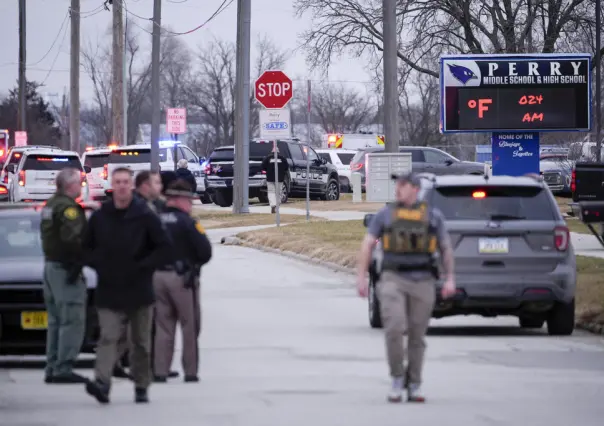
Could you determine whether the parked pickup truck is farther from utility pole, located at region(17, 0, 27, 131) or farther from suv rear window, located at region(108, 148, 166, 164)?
utility pole, located at region(17, 0, 27, 131)

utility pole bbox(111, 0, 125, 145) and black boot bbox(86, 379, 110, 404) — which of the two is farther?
utility pole bbox(111, 0, 125, 145)

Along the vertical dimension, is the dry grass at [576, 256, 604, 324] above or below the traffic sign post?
below

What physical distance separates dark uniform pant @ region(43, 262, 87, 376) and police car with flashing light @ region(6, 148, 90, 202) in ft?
97.5

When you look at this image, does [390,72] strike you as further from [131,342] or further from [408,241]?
[131,342]

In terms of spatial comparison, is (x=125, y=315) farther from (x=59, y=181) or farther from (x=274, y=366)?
(x=274, y=366)

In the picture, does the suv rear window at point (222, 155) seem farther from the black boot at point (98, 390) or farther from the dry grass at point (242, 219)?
the black boot at point (98, 390)

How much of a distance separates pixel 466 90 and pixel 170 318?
59.2 feet

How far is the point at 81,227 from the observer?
12.0 metres

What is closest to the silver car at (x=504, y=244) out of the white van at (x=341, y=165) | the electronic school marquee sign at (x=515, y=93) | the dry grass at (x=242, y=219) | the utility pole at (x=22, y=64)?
the electronic school marquee sign at (x=515, y=93)

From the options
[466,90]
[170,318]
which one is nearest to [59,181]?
[170,318]

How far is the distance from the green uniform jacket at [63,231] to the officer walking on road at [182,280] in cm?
71

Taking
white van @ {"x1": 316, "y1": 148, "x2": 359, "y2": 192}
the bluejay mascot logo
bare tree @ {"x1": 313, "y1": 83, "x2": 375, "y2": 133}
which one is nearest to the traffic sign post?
the bluejay mascot logo

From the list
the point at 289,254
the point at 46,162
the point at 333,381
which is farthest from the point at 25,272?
the point at 46,162

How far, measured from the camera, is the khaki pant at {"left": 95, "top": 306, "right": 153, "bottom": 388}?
36.2ft
